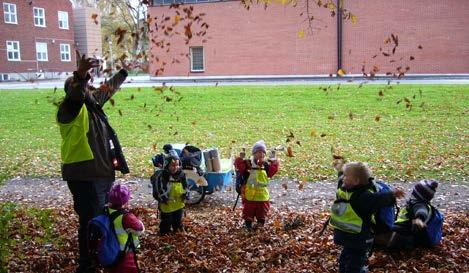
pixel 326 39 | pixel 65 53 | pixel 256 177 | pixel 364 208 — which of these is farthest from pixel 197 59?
pixel 364 208

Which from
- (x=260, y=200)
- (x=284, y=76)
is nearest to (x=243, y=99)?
(x=284, y=76)

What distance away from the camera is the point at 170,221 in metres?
6.04

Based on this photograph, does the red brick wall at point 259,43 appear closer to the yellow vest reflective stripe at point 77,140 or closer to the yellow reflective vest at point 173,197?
the yellow reflective vest at point 173,197

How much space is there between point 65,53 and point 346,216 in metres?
45.8

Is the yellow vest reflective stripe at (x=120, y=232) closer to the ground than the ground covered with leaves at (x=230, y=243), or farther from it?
farther from it

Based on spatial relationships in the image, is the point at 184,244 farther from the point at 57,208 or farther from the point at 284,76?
the point at 284,76

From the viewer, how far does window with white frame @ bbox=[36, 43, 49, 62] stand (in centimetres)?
4207

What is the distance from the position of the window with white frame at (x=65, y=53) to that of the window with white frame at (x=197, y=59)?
14995mm

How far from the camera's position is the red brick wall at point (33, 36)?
37219mm

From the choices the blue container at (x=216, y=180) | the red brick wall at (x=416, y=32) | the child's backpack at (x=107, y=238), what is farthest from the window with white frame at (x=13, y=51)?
the child's backpack at (x=107, y=238)

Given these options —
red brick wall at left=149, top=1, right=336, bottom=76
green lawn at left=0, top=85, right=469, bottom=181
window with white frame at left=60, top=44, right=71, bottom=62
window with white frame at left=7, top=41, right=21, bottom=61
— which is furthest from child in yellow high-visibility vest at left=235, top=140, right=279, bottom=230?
window with white frame at left=60, top=44, right=71, bottom=62

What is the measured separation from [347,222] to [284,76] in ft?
103

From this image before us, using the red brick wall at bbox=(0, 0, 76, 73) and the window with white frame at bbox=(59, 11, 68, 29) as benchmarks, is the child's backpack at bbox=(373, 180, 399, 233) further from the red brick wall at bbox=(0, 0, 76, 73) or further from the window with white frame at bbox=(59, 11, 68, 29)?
the window with white frame at bbox=(59, 11, 68, 29)

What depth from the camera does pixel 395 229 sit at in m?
5.17
